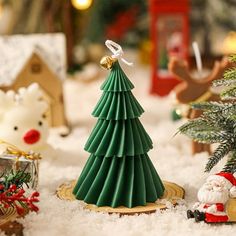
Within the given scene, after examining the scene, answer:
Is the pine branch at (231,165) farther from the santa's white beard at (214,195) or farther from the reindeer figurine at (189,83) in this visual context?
the reindeer figurine at (189,83)

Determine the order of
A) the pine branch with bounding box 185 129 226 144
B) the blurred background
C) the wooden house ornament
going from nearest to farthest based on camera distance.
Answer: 1. the pine branch with bounding box 185 129 226 144
2. the wooden house ornament
3. the blurred background

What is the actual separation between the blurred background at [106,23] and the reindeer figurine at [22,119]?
1.22 meters

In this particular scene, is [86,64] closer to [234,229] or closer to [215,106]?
[215,106]

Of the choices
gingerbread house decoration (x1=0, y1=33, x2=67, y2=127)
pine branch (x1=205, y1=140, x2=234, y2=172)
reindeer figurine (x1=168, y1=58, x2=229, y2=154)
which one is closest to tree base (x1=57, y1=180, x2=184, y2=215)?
pine branch (x1=205, y1=140, x2=234, y2=172)

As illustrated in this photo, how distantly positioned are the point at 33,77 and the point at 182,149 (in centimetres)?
73

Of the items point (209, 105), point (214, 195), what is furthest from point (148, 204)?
point (209, 105)

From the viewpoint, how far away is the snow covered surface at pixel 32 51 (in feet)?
8.37

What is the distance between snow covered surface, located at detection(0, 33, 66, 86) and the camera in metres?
2.55

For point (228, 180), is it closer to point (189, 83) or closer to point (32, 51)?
point (189, 83)

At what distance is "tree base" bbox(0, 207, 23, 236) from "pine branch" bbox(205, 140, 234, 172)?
0.57m

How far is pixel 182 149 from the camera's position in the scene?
2.30 m

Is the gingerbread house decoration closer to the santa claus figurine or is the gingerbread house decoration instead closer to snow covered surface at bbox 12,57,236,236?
snow covered surface at bbox 12,57,236,236

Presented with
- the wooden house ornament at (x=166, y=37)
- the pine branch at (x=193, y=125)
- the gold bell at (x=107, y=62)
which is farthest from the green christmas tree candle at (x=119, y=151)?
the wooden house ornament at (x=166, y=37)

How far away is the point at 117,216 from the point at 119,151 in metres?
0.18
